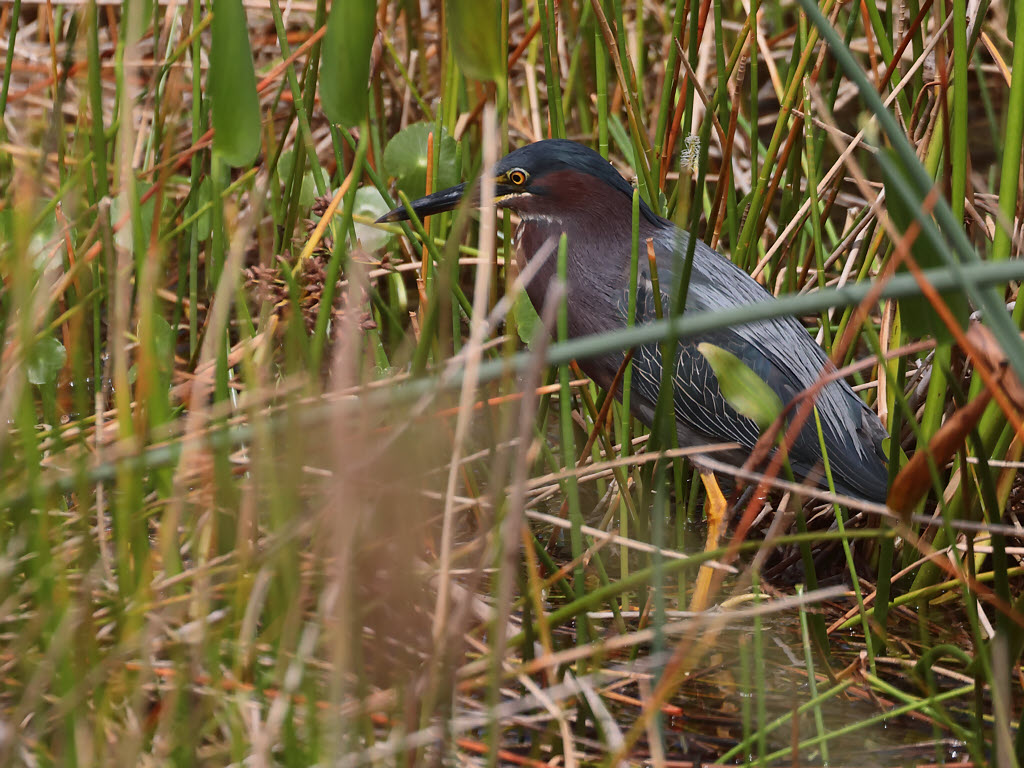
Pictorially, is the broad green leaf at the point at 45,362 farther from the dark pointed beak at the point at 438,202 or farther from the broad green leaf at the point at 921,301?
the broad green leaf at the point at 921,301

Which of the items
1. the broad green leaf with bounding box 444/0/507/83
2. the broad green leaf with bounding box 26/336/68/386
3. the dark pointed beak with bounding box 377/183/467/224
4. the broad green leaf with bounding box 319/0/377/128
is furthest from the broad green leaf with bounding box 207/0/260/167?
the dark pointed beak with bounding box 377/183/467/224

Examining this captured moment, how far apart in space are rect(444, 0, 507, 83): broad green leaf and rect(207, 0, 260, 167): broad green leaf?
229 mm

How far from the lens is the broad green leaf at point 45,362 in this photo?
5.54 ft

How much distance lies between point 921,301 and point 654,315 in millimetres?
1210

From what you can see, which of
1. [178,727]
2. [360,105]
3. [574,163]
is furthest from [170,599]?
[574,163]

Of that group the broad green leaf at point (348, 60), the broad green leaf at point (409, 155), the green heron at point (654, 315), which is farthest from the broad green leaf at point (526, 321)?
the broad green leaf at point (348, 60)

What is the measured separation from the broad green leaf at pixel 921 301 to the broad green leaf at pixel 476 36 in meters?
0.43

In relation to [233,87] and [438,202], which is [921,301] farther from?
[438,202]

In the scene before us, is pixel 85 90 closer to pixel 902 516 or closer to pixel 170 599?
pixel 170 599

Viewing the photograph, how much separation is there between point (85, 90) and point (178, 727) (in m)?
0.93

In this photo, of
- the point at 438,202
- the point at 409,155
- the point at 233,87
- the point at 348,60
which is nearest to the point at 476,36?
the point at 348,60

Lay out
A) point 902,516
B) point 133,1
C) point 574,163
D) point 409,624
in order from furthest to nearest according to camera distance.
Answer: point 574,163, point 133,1, point 902,516, point 409,624

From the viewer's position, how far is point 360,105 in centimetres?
127

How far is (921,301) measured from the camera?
1060 mm
